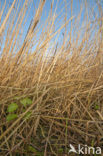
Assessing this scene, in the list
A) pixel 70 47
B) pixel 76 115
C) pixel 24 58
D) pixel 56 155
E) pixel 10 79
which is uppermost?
pixel 70 47

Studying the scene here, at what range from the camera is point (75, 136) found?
0.79 meters

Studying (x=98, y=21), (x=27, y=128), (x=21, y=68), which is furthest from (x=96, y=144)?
(x=98, y=21)

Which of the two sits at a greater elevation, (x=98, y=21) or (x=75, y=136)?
(x=98, y=21)

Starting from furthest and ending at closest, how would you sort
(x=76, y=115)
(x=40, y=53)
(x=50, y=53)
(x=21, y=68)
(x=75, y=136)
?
(x=50, y=53), (x=40, y=53), (x=21, y=68), (x=76, y=115), (x=75, y=136)

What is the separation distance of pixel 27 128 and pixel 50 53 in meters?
0.75

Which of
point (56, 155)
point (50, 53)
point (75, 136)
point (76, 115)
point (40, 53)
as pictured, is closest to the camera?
point (56, 155)

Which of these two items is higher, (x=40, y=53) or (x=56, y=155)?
(x=40, y=53)

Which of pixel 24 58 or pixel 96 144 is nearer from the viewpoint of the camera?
pixel 96 144

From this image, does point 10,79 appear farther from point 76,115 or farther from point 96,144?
point 96,144

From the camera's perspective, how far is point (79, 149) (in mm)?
688

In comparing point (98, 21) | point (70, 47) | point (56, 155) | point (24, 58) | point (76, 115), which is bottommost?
point (56, 155)

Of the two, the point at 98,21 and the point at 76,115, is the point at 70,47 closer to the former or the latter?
the point at 98,21

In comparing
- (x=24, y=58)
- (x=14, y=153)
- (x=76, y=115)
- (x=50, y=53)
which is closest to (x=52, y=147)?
(x=14, y=153)

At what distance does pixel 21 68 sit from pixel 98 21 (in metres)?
0.93
